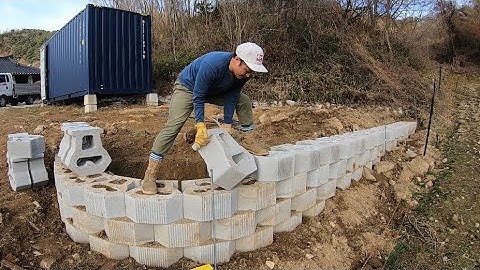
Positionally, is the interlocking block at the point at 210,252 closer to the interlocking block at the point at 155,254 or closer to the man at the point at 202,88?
the interlocking block at the point at 155,254

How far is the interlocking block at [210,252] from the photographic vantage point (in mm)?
2982

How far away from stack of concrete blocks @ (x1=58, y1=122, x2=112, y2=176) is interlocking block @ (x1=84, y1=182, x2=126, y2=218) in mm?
433

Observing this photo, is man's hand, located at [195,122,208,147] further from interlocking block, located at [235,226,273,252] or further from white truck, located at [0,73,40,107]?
white truck, located at [0,73,40,107]

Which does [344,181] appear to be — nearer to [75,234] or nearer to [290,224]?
[290,224]

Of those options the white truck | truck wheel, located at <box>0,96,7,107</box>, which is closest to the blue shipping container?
truck wheel, located at <box>0,96,7,107</box>

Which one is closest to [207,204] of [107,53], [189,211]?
[189,211]

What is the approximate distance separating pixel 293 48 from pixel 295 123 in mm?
4310

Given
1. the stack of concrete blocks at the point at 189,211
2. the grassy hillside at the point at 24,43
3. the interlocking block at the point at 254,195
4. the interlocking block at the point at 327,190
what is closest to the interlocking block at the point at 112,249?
the stack of concrete blocks at the point at 189,211

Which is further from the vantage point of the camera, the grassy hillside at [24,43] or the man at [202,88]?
the grassy hillside at [24,43]

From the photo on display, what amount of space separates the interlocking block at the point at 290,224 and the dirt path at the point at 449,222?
931 mm

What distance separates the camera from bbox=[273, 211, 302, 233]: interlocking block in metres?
3.37

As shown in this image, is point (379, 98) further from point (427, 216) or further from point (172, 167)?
point (172, 167)

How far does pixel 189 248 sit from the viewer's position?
2.97 metres

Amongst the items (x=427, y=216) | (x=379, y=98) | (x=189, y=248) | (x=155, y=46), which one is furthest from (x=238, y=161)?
(x=155, y=46)
